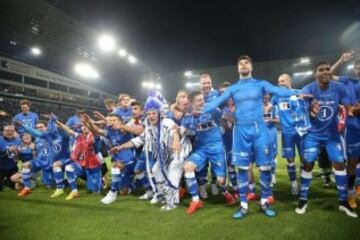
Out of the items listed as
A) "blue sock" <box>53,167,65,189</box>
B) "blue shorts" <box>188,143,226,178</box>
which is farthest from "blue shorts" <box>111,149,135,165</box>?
"blue shorts" <box>188,143,226,178</box>

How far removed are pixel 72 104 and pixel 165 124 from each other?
98.6 ft

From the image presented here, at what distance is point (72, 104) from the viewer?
3316cm

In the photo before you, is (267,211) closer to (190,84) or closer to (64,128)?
(64,128)

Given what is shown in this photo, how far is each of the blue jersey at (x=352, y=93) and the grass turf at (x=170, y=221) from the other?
4.79ft

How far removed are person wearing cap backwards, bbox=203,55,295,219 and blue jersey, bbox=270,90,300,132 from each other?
57.5 inches

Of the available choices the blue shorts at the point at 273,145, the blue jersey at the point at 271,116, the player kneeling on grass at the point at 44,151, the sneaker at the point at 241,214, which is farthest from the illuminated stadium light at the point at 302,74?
the sneaker at the point at 241,214

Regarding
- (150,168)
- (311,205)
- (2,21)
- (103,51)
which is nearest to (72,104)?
(103,51)

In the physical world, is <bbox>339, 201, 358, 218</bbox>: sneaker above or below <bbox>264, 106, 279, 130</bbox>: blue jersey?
below

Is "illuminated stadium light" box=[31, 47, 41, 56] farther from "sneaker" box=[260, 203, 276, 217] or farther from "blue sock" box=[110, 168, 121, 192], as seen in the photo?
"sneaker" box=[260, 203, 276, 217]

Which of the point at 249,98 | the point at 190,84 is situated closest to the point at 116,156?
the point at 249,98

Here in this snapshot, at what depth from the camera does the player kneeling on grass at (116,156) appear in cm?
636

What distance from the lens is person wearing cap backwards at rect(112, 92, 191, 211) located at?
5.56 meters

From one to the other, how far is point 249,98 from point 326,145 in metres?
1.47

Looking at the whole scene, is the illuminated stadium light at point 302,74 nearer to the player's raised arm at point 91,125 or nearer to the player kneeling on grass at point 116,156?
the player kneeling on grass at point 116,156
